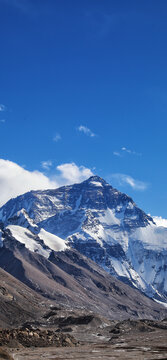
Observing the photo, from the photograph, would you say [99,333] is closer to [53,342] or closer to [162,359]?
[53,342]

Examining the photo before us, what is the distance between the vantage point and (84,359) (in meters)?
87.6

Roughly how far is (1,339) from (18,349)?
5.93 meters

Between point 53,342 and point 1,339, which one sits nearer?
point 1,339

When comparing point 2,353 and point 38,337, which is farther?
point 38,337

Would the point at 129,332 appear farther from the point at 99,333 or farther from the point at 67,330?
the point at 67,330

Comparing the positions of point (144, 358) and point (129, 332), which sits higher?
point (129, 332)

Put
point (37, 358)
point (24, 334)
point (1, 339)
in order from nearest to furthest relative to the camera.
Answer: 1. point (37, 358)
2. point (1, 339)
3. point (24, 334)

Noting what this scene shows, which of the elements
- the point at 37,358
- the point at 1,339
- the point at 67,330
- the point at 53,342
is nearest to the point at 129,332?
the point at 67,330

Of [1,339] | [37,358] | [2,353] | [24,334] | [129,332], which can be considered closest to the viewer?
[2,353]

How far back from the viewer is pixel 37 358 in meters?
87.0

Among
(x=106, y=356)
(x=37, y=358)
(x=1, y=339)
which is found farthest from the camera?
(x=1, y=339)

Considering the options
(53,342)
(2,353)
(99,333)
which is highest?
(99,333)

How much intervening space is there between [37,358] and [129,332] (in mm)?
114950

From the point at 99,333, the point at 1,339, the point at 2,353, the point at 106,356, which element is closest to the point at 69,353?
the point at 106,356
